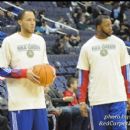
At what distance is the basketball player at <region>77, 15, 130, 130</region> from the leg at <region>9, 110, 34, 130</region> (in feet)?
2.79

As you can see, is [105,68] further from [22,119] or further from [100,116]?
[22,119]

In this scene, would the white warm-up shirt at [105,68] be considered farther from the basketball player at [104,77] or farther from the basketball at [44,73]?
the basketball at [44,73]

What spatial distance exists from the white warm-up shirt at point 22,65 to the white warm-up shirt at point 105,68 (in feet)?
2.38

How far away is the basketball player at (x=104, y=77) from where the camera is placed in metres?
5.36

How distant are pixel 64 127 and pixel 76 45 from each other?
282 inches

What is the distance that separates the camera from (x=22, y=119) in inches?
189

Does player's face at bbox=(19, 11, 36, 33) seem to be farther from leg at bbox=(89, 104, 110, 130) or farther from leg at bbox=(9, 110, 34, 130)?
leg at bbox=(89, 104, 110, 130)

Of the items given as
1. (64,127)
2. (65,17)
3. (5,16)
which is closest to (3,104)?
(64,127)

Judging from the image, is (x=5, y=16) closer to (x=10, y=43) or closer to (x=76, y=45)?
(x=76, y=45)

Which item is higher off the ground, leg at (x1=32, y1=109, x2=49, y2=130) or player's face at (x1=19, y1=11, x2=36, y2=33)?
player's face at (x1=19, y1=11, x2=36, y2=33)

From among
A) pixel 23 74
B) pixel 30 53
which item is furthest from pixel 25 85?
pixel 30 53

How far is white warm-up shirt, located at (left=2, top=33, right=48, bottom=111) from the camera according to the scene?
4.85m

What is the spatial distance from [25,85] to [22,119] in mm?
344

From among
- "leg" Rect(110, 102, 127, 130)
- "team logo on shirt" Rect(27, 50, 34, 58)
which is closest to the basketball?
"team logo on shirt" Rect(27, 50, 34, 58)
